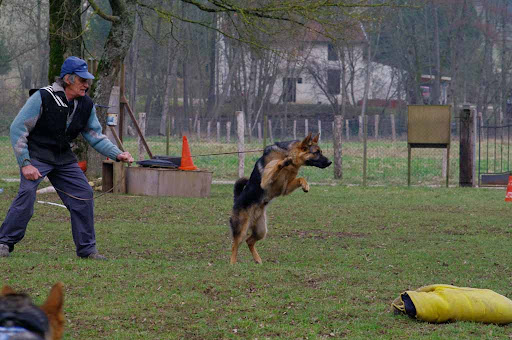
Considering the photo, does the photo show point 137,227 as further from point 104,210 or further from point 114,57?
point 114,57

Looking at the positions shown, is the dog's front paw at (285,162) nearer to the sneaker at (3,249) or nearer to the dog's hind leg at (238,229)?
the dog's hind leg at (238,229)

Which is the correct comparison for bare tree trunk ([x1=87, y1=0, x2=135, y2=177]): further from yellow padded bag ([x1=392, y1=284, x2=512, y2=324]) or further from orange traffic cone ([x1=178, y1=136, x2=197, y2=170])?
yellow padded bag ([x1=392, y1=284, x2=512, y2=324])

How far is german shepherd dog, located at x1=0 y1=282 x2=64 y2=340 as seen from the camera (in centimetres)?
228

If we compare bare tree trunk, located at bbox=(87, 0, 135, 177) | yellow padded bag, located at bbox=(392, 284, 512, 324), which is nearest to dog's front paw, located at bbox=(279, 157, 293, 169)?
yellow padded bag, located at bbox=(392, 284, 512, 324)

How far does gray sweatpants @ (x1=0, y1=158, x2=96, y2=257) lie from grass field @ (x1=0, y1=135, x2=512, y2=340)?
292mm

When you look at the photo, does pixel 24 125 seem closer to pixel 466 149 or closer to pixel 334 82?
pixel 466 149

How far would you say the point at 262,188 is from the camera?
26.5 ft

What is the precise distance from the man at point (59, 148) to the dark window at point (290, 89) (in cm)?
3804

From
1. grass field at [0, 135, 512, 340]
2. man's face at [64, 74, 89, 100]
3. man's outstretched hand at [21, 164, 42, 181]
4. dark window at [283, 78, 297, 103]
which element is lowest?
grass field at [0, 135, 512, 340]

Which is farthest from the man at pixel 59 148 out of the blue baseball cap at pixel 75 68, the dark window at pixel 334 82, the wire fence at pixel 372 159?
the dark window at pixel 334 82

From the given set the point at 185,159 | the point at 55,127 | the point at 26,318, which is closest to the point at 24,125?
the point at 55,127

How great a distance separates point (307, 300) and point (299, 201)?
8827mm

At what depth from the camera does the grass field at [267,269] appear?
218 inches

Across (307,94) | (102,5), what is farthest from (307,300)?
(307,94)
